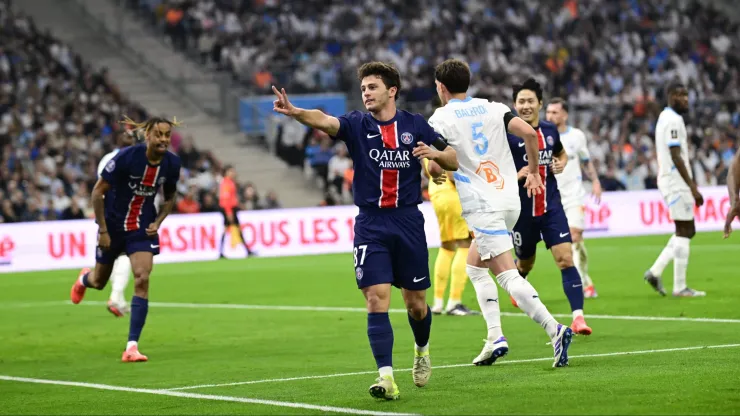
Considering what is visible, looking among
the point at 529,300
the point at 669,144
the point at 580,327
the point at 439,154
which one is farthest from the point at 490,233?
the point at 669,144

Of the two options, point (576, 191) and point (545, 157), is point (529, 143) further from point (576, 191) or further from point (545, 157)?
point (576, 191)

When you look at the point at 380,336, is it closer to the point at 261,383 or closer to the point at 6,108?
the point at 261,383

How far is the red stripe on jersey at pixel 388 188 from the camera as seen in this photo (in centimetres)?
880

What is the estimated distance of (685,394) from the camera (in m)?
7.98

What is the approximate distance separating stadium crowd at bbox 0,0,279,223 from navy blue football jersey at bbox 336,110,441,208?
2058cm

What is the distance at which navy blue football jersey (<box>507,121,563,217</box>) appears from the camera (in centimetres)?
1204

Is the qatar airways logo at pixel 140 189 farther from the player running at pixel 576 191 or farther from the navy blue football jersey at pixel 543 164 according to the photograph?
the player running at pixel 576 191

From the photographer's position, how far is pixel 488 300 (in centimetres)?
1066

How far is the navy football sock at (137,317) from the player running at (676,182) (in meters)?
6.69

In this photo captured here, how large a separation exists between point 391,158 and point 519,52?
35.2 meters

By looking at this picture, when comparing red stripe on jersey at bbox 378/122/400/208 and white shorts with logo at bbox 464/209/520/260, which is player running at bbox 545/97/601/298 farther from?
red stripe on jersey at bbox 378/122/400/208

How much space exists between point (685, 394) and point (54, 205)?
23.3 meters

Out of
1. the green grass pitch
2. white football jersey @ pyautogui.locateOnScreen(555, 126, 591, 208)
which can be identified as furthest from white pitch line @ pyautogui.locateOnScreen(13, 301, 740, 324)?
white football jersey @ pyautogui.locateOnScreen(555, 126, 591, 208)

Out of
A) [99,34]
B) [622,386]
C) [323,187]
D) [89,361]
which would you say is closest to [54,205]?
[323,187]
